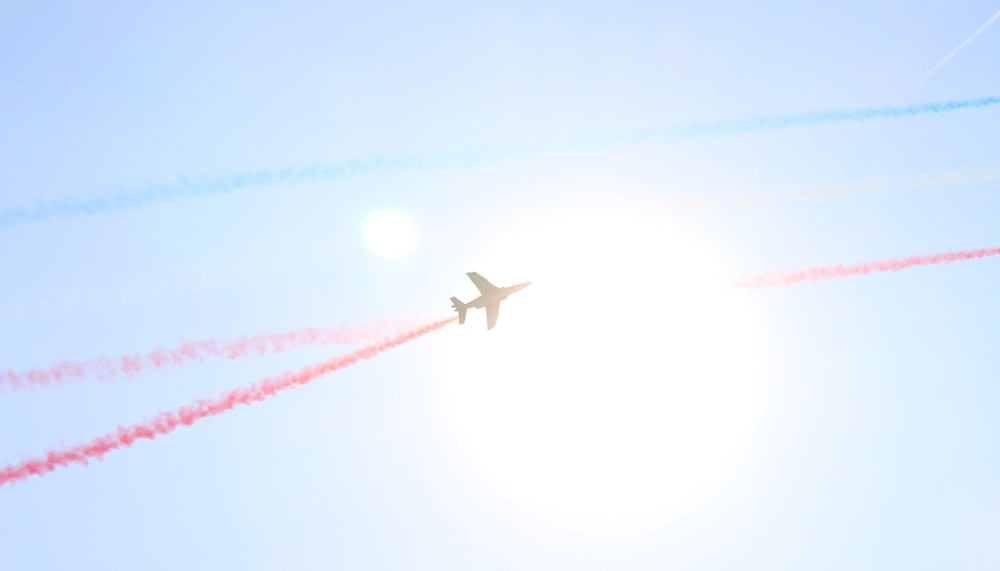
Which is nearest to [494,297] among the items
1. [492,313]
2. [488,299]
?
[488,299]

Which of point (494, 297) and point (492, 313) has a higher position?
point (494, 297)

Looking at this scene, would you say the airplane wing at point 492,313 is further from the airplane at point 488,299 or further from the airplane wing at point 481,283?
the airplane wing at point 481,283

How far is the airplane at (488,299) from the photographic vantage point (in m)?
61.1

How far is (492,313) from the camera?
62.4 m

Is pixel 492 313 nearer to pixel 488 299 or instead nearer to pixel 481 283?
pixel 488 299

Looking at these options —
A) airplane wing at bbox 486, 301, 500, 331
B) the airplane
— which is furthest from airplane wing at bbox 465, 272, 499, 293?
airplane wing at bbox 486, 301, 500, 331

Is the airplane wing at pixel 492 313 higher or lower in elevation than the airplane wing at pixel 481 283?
lower

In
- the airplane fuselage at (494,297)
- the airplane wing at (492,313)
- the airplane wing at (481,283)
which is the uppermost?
the airplane wing at (481,283)

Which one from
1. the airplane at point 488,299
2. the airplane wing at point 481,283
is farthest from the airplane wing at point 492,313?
the airplane wing at point 481,283

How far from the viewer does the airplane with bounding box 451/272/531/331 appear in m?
61.1

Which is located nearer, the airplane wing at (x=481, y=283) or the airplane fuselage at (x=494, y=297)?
the airplane fuselage at (x=494, y=297)

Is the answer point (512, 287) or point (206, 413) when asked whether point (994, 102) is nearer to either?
point (512, 287)

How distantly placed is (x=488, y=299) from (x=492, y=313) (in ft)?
4.45

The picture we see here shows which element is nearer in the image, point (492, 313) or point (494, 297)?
point (494, 297)
